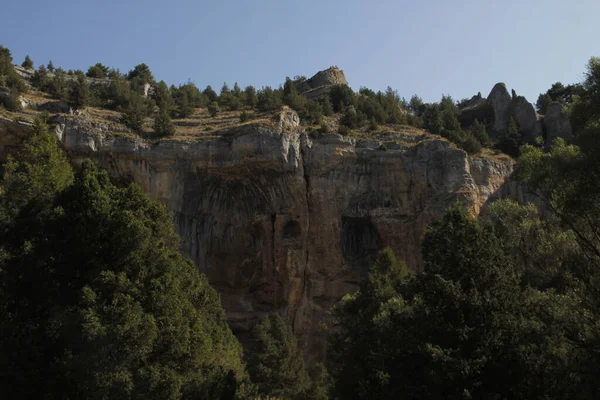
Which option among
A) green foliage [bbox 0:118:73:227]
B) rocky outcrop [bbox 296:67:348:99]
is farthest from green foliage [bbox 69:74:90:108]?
rocky outcrop [bbox 296:67:348:99]

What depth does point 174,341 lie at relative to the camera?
64.7 ft

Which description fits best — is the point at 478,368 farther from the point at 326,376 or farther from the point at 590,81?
the point at 326,376

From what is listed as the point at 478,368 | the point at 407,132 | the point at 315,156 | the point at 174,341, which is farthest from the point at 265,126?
the point at 478,368

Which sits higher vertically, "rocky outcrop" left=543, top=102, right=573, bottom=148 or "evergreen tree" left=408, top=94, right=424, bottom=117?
"evergreen tree" left=408, top=94, right=424, bottom=117

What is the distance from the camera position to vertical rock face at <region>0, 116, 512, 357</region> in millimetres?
40125

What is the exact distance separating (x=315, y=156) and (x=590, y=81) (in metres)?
26.5

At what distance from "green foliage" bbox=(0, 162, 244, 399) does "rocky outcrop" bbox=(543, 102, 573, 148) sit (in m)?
37.2

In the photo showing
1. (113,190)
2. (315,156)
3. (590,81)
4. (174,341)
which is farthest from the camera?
(315,156)

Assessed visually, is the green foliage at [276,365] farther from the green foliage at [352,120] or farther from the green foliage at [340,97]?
the green foliage at [340,97]

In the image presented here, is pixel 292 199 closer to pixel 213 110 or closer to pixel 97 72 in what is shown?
pixel 213 110

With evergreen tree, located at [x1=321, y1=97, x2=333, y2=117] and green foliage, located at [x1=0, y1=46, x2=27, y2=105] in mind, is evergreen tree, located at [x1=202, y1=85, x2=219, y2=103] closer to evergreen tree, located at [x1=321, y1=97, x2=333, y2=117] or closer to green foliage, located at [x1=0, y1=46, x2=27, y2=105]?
evergreen tree, located at [x1=321, y1=97, x2=333, y2=117]

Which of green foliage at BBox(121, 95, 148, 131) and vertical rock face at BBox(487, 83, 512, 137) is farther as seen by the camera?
vertical rock face at BBox(487, 83, 512, 137)

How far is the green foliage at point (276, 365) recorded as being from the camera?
108 ft

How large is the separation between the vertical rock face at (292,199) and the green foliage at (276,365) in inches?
210
